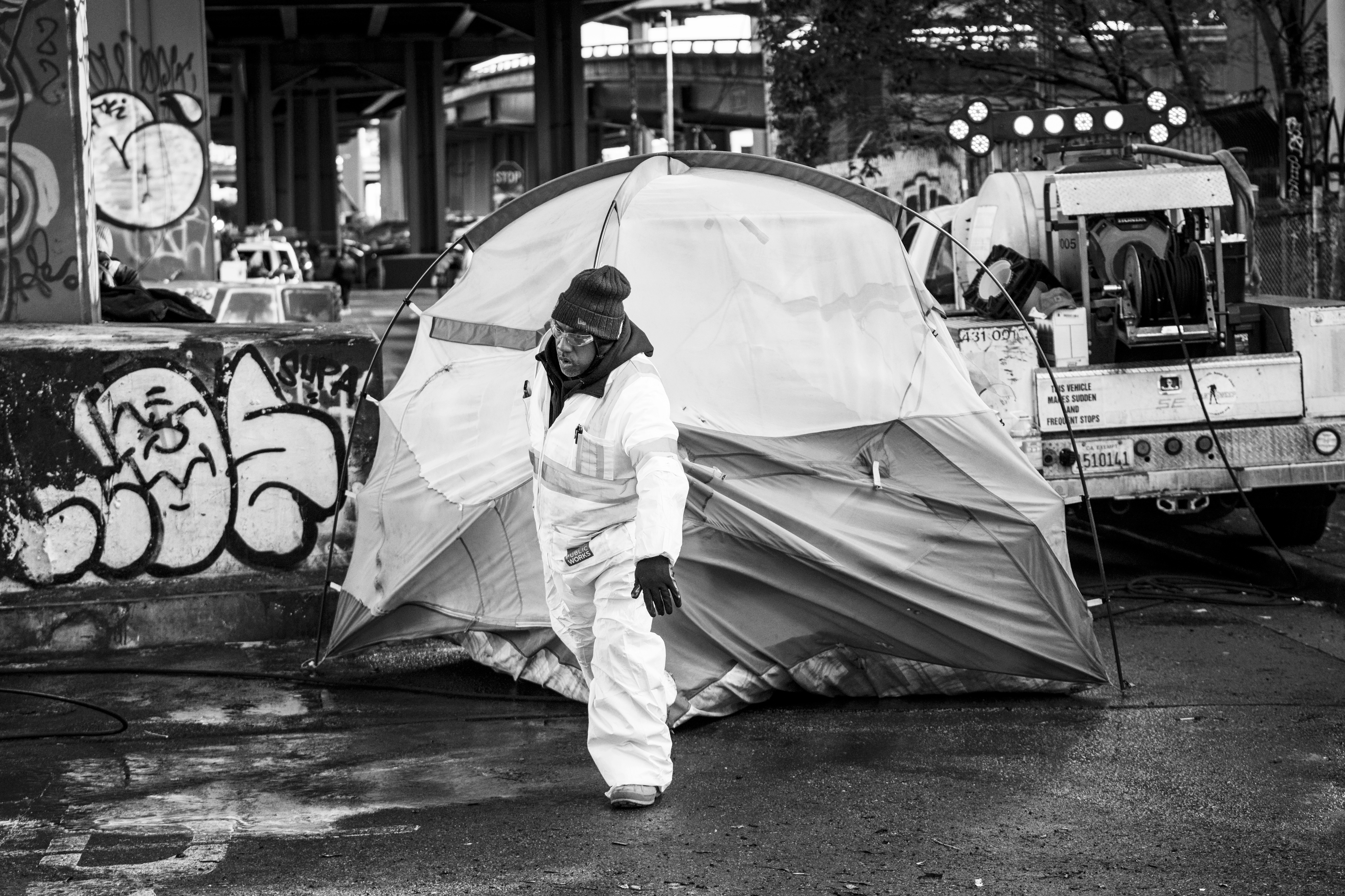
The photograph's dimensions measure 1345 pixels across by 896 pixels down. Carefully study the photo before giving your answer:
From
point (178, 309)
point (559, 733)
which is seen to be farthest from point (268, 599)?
point (178, 309)

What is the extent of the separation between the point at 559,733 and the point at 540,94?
41.7 m

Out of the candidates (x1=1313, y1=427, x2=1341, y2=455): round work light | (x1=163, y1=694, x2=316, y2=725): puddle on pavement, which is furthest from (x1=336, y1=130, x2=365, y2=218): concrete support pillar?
(x1=163, y1=694, x2=316, y2=725): puddle on pavement

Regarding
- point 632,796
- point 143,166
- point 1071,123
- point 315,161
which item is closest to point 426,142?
point 315,161

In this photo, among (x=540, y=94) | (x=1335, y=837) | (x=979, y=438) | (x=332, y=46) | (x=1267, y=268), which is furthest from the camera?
(x=332, y=46)

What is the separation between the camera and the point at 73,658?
743 cm

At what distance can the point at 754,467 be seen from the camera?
641 centimetres

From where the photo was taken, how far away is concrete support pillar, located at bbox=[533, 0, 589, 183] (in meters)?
46.1

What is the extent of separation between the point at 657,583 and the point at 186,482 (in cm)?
380

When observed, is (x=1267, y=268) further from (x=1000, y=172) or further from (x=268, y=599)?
(x=268, y=599)

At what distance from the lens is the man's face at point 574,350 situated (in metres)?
5.10

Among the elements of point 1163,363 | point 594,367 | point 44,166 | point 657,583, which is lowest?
point 657,583

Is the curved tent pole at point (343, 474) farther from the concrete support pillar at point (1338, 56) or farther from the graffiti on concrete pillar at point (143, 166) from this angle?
the graffiti on concrete pillar at point (143, 166)

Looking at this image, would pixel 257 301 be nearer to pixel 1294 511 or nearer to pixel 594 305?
pixel 1294 511

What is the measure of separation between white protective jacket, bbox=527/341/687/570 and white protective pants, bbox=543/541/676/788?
13 cm
